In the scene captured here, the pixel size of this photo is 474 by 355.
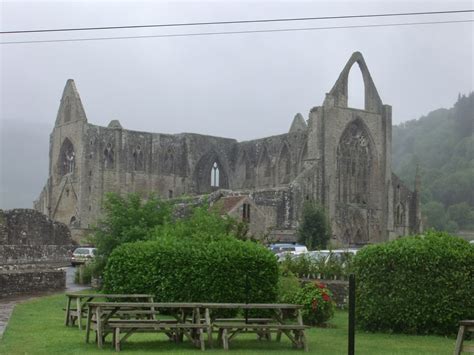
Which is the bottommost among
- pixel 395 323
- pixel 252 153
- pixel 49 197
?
pixel 395 323

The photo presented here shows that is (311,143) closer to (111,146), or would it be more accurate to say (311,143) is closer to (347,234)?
(347,234)

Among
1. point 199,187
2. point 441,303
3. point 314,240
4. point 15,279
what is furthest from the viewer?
point 199,187

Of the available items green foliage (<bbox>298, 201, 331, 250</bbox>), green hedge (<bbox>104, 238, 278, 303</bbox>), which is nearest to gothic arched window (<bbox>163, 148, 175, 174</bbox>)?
green foliage (<bbox>298, 201, 331, 250</bbox>)

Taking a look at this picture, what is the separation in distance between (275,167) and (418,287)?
61.4m

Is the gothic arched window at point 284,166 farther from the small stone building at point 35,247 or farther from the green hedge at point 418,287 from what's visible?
the green hedge at point 418,287

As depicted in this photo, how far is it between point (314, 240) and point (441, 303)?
40546mm

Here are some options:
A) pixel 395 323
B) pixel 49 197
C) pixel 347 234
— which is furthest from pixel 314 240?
pixel 395 323

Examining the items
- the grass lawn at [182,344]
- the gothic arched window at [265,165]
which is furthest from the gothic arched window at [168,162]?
the grass lawn at [182,344]

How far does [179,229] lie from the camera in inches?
985

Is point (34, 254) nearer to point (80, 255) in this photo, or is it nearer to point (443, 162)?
point (80, 255)

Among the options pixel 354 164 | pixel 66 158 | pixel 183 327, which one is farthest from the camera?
pixel 66 158

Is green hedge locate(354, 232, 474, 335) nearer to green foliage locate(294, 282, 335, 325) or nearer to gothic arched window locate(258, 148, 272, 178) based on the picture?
green foliage locate(294, 282, 335, 325)

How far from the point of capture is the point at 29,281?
93.6 ft

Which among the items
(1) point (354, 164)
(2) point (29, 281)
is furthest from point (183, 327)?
(1) point (354, 164)
